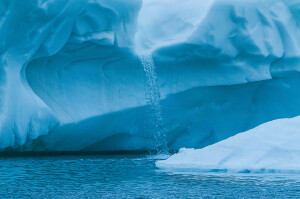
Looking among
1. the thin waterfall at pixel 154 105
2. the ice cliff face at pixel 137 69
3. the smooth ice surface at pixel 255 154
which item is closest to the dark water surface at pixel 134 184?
the smooth ice surface at pixel 255 154

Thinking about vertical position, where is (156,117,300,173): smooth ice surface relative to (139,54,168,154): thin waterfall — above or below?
below

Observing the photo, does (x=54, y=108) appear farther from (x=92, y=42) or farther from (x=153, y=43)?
(x=153, y=43)

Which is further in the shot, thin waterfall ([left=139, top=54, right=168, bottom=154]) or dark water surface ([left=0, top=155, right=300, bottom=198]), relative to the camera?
thin waterfall ([left=139, top=54, right=168, bottom=154])

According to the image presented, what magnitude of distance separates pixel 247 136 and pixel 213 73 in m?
5.75

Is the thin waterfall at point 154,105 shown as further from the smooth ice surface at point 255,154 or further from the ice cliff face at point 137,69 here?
the smooth ice surface at point 255,154

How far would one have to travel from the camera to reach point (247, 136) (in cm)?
850

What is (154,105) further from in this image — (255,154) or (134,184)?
(134,184)

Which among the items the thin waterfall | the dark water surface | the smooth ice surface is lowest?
the dark water surface

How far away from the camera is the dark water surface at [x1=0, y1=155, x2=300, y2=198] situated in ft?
19.4

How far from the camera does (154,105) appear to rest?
→ 45.9ft

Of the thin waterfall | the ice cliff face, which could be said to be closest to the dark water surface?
the ice cliff face

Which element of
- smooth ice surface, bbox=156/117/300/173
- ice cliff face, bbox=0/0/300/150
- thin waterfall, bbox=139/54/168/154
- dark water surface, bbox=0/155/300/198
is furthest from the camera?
thin waterfall, bbox=139/54/168/154

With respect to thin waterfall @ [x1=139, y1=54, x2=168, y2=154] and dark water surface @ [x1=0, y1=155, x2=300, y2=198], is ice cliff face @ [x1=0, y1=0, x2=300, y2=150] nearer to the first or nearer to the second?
thin waterfall @ [x1=139, y1=54, x2=168, y2=154]

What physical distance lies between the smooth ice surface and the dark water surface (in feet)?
0.93
